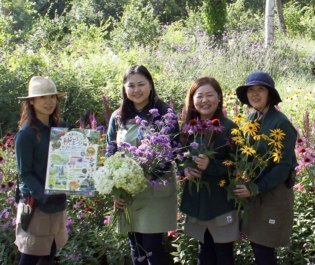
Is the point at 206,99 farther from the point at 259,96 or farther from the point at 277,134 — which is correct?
the point at 277,134

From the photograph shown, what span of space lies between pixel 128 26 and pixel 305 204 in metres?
11.9

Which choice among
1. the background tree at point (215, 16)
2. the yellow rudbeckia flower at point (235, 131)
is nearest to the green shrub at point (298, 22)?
the background tree at point (215, 16)

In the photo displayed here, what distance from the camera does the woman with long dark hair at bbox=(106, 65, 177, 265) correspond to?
3.47 metres

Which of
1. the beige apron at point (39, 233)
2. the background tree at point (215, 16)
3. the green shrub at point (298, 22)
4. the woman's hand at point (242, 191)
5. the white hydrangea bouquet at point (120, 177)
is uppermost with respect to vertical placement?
the green shrub at point (298, 22)

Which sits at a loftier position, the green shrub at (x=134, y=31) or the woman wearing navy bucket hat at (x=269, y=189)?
the green shrub at (x=134, y=31)

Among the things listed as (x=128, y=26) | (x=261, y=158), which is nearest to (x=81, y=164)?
(x=261, y=158)

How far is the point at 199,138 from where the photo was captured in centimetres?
348

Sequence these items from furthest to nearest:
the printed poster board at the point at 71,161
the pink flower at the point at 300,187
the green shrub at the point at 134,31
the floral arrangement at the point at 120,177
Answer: the green shrub at the point at 134,31, the pink flower at the point at 300,187, the printed poster board at the point at 71,161, the floral arrangement at the point at 120,177

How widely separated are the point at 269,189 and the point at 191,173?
53 centimetres

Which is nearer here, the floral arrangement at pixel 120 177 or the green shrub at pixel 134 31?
the floral arrangement at pixel 120 177

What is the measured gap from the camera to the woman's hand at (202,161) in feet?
10.6

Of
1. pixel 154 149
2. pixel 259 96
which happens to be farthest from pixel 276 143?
pixel 154 149

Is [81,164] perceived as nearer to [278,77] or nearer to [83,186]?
[83,186]

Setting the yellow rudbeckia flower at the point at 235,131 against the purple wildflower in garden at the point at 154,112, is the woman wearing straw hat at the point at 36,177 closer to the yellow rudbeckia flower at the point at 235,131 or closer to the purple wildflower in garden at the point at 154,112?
the purple wildflower in garden at the point at 154,112
